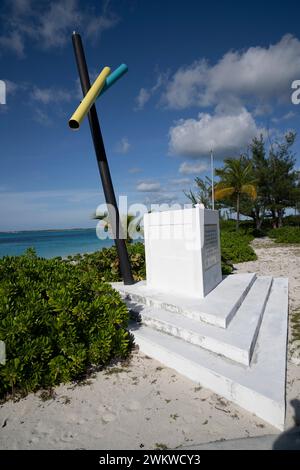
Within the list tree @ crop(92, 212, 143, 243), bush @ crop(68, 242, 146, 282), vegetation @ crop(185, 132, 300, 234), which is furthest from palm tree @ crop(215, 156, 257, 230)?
bush @ crop(68, 242, 146, 282)

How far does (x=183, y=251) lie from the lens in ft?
17.0

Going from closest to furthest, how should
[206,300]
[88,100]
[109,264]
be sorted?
[206,300] → [88,100] → [109,264]

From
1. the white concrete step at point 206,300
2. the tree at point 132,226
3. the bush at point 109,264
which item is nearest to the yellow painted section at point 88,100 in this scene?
the white concrete step at point 206,300

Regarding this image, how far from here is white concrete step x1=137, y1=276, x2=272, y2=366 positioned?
337 centimetres

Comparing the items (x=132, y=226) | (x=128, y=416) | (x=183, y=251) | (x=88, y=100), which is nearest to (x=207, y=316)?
(x=183, y=251)

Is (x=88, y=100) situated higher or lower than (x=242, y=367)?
higher

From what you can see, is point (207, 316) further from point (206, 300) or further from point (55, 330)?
point (55, 330)

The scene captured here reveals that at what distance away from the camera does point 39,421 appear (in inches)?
108

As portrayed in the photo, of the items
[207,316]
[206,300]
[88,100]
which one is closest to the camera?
[207,316]

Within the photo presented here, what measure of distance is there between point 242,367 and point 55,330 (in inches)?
85.9

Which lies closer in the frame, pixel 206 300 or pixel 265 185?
pixel 206 300
